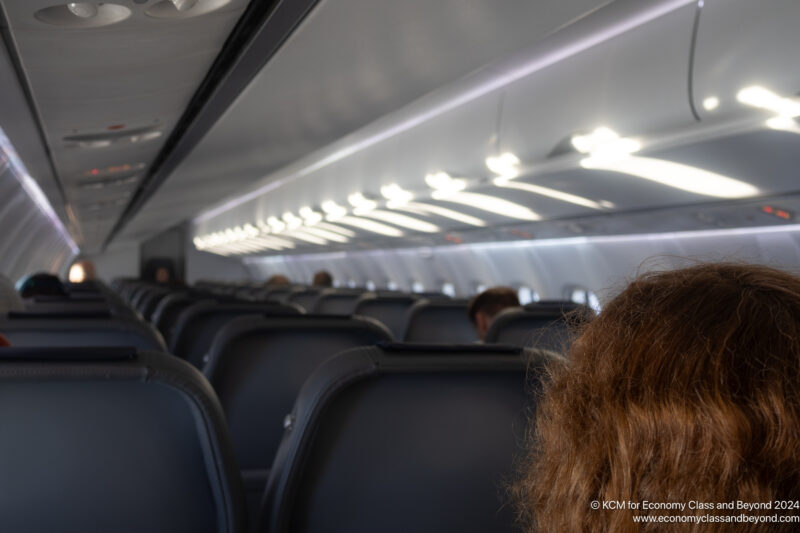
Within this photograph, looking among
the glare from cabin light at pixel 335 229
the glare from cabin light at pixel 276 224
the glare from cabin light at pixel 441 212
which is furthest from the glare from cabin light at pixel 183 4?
the glare from cabin light at pixel 276 224

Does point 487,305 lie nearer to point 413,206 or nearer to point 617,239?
point 617,239

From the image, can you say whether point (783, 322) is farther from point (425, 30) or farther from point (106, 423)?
point (425, 30)

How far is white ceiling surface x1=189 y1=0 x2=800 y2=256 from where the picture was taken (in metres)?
4.50

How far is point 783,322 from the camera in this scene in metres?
0.89

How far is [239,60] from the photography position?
4367 mm

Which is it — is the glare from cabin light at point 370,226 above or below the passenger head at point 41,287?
above

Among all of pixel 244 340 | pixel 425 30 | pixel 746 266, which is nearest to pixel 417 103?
pixel 425 30

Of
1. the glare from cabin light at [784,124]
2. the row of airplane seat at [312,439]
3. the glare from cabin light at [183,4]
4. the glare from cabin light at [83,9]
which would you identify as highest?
the glare from cabin light at [183,4]

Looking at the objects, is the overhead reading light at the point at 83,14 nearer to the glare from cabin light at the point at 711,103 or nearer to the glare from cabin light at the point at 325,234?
the glare from cabin light at the point at 711,103

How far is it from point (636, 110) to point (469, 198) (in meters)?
4.36

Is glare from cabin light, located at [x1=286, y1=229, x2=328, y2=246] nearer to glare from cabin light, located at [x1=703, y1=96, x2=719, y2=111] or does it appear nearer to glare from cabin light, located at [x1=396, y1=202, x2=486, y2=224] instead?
glare from cabin light, located at [x1=396, y1=202, x2=486, y2=224]

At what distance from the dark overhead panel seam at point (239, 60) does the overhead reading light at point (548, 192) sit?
2983 mm

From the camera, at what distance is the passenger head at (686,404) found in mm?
839

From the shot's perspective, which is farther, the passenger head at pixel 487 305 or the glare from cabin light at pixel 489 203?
the glare from cabin light at pixel 489 203
